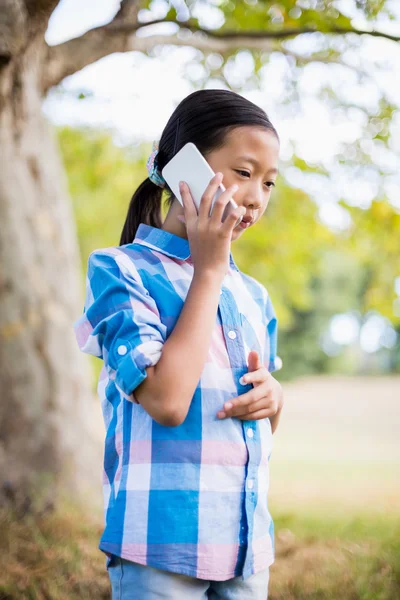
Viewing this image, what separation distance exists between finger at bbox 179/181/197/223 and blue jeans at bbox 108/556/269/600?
0.79m

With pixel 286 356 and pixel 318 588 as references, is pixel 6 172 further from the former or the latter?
pixel 286 356

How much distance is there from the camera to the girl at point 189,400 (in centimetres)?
134

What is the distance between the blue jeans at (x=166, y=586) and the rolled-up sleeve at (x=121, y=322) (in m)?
0.38

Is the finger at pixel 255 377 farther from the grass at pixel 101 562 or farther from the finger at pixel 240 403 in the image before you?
the grass at pixel 101 562

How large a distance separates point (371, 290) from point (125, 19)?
3.77 metres

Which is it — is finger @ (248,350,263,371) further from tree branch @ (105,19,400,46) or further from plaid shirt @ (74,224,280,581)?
tree branch @ (105,19,400,46)

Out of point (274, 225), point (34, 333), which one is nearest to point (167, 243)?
point (34, 333)

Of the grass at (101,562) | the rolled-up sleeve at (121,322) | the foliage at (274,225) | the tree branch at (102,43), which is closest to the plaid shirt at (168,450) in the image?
the rolled-up sleeve at (121,322)

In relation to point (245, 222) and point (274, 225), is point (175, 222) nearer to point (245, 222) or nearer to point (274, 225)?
point (245, 222)

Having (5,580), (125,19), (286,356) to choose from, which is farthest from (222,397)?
(286,356)

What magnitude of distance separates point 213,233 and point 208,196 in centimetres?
9

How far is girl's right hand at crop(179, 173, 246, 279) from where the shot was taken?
4.60 feet

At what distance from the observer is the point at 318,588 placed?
282 cm

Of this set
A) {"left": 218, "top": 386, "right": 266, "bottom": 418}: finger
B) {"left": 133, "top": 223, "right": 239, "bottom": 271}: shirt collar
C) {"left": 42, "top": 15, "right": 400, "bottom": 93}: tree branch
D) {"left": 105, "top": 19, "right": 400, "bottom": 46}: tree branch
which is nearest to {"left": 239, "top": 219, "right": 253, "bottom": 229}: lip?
{"left": 133, "top": 223, "right": 239, "bottom": 271}: shirt collar
